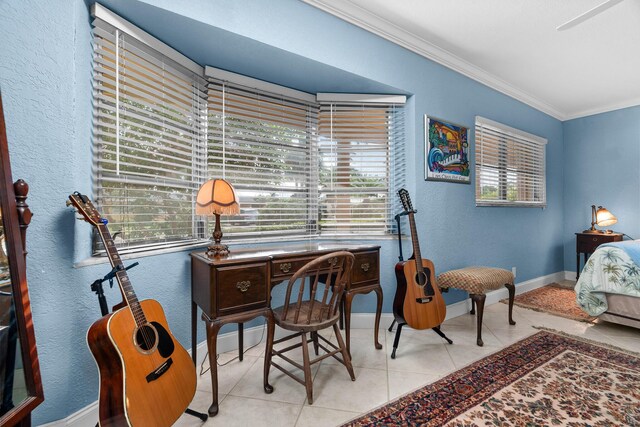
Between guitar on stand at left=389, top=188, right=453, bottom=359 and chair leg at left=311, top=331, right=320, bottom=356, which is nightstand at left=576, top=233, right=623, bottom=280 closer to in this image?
guitar on stand at left=389, top=188, right=453, bottom=359

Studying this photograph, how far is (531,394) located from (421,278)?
88cm

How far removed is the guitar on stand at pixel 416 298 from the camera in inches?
83.2

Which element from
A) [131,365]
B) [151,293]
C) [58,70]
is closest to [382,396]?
[131,365]

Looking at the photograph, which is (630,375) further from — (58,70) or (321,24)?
(58,70)

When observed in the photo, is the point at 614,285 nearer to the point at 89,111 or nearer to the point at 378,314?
the point at 378,314

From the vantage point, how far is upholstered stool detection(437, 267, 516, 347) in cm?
229

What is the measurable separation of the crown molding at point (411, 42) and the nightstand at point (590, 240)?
2035 mm

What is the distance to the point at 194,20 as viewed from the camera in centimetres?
165

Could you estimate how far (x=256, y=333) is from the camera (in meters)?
2.34

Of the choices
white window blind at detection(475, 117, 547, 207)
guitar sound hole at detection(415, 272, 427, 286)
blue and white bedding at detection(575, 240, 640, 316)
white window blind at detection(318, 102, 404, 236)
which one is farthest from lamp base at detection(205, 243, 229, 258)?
blue and white bedding at detection(575, 240, 640, 316)

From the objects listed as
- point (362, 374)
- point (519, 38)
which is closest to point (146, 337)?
point (362, 374)

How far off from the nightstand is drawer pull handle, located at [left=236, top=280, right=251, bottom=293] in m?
4.59

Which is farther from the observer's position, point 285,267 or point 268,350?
point 285,267

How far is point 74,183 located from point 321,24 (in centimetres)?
186
